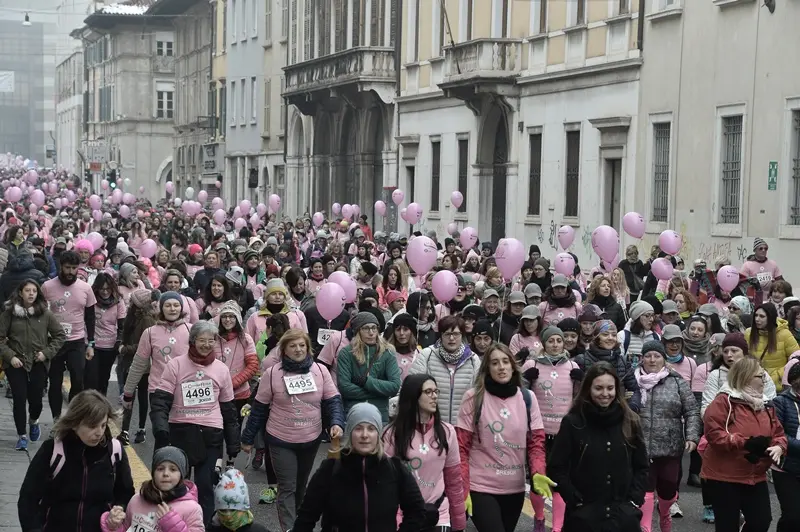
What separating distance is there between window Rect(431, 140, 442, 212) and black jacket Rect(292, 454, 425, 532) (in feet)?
101

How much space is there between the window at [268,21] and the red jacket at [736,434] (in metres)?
46.9

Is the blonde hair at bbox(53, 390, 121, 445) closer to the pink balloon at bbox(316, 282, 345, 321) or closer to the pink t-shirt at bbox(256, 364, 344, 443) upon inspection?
the pink t-shirt at bbox(256, 364, 344, 443)

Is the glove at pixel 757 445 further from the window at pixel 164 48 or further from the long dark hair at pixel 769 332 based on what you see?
the window at pixel 164 48

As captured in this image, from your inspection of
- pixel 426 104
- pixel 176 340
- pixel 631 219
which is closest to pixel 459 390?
pixel 176 340

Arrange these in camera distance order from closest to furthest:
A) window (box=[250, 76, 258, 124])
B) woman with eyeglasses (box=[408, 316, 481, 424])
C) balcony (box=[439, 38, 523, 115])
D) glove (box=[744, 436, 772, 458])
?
glove (box=[744, 436, 772, 458]) → woman with eyeglasses (box=[408, 316, 481, 424]) → balcony (box=[439, 38, 523, 115]) → window (box=[250, 76, 258, 124])

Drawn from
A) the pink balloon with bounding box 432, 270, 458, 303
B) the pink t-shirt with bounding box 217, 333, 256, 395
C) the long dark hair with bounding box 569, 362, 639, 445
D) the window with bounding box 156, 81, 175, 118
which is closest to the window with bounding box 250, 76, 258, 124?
the window with bounding box 156, 81, 175, 118

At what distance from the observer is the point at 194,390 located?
32.6ft

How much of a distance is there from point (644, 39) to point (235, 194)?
36.1 m

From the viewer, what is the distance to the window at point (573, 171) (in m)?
29.5

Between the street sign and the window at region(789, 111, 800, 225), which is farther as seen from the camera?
the street sign

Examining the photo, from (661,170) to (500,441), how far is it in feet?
60.7

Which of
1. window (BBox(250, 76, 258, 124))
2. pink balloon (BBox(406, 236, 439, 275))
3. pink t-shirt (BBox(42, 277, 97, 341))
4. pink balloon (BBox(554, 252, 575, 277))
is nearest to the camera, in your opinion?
pink t-shirt (BBox(42, 277, 97, 341))

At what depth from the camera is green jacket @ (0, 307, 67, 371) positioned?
1265cm

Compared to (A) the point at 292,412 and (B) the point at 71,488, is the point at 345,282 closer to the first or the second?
(A) the point at 292,412
